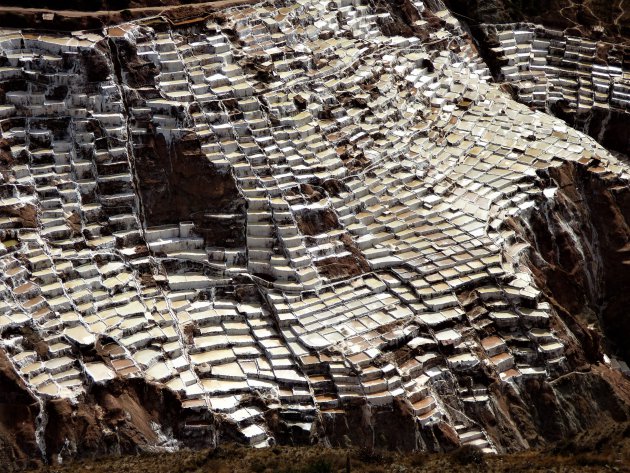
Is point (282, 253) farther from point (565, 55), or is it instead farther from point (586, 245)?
point (565, 55)

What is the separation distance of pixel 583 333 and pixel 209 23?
13.0m

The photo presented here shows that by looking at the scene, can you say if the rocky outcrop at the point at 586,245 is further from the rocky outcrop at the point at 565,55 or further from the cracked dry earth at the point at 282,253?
the rocky outcrop at the point at 565,55

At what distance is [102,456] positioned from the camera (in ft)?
81.0

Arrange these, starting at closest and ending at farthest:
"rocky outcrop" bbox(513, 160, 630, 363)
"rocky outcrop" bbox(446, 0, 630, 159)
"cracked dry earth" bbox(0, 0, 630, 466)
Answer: "cracked dry earth" bbox(0, 0, 630, 466) → "rocky outcrop" bbox(513, 160, 630, 363) → "rocky outcrop" bbox(446, 0, 630, 159)

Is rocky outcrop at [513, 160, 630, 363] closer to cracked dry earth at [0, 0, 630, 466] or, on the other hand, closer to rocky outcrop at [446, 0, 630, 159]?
cracked dry earth at [0, 0, 630, 466]

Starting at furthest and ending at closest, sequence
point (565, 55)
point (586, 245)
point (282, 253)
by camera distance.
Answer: point (565, 55) → point (586, 245) → point (282, 253)

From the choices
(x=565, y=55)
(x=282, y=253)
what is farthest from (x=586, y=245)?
(x=565, y=55)

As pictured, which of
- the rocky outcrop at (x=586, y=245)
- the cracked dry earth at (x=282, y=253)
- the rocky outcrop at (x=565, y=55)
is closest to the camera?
the cracked dry earth at (x=282, y=253)

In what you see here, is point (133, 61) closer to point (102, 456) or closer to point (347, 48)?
point (347, 48)

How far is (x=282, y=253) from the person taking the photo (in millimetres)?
29234

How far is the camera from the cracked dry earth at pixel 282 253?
26.0 metres

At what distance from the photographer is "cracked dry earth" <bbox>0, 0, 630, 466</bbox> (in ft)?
85.3

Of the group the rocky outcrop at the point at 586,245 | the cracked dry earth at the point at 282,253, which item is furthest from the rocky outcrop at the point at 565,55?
the rocky outcrop at the point at 586,245

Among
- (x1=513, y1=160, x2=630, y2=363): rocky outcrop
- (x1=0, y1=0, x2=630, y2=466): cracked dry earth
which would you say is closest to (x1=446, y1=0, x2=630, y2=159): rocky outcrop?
(x1=0, y1=0, x2=630, y2=466): cracked dry earth
